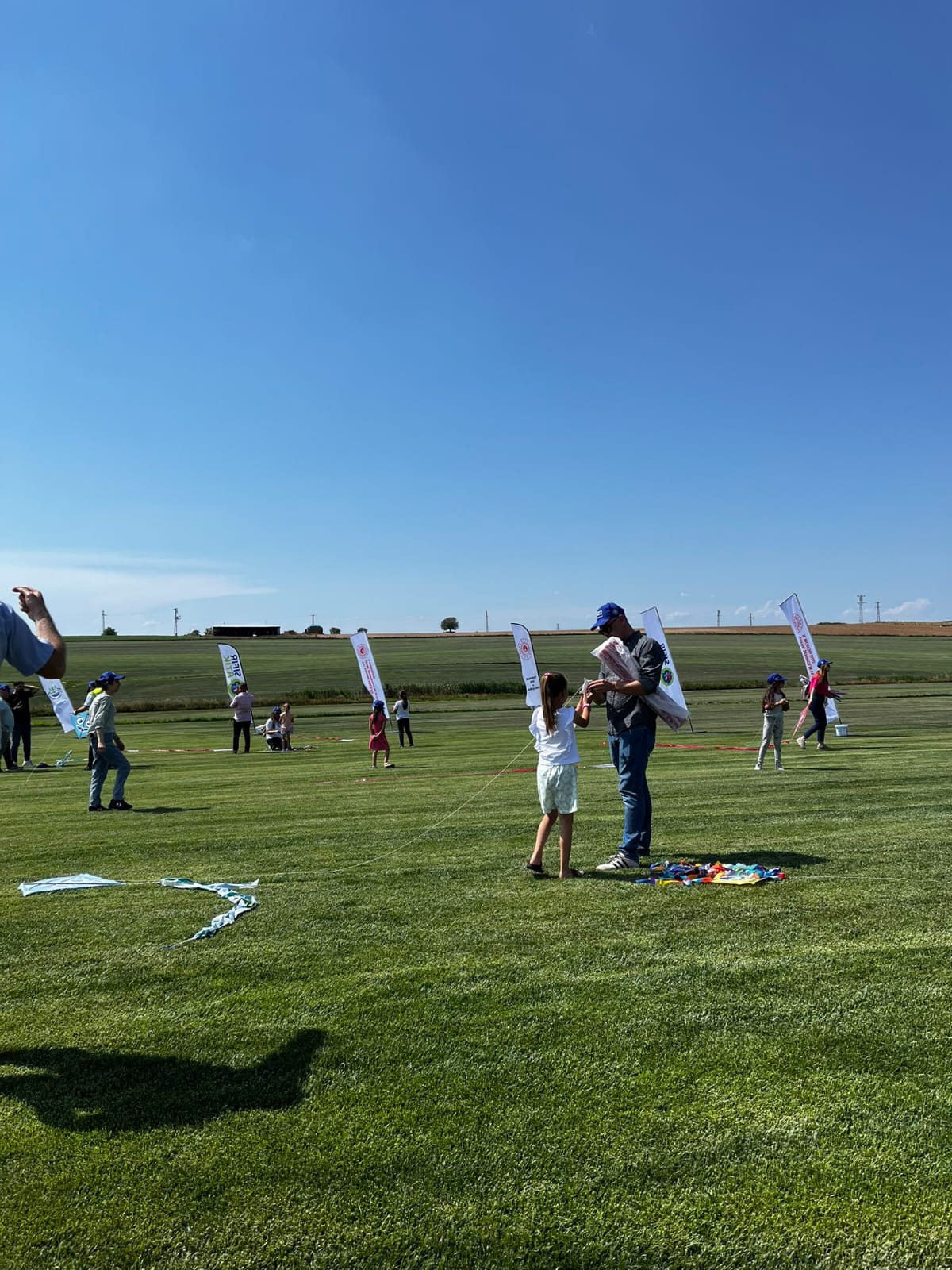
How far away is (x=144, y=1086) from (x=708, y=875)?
16.2 ft

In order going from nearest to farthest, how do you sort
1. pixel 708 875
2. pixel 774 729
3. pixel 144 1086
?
pixel 144 1086, pixel 708 875, pixel 774 729

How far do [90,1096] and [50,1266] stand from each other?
42.3 inches

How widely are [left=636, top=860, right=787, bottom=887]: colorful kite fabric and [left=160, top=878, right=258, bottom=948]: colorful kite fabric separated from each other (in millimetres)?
3218

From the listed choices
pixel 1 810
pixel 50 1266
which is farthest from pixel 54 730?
pixel 50 1266

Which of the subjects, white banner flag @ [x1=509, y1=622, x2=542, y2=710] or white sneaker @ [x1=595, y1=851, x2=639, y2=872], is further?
white banner flag @ [x1=509, y1=622, x2=542, y2=710]

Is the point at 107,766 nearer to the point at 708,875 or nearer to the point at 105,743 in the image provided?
the point at 105,743

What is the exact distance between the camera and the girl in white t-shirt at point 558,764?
7.43 metres

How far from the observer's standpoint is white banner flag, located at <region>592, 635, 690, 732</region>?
25.9 feet

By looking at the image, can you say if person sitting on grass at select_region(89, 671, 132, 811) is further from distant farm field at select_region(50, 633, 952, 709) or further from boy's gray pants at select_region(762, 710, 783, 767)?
distant farm field at select_region(50, 633, 952, 709)

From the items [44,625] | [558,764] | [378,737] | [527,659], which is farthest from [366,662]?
[44,625]

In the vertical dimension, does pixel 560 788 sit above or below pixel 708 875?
above

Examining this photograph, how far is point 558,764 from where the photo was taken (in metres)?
7.47

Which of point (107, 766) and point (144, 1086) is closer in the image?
point (144, 1086)

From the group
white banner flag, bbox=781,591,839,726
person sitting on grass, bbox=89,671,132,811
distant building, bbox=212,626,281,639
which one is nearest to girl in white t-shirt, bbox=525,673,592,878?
person sitting on grass, bbox=89,671,132,811
